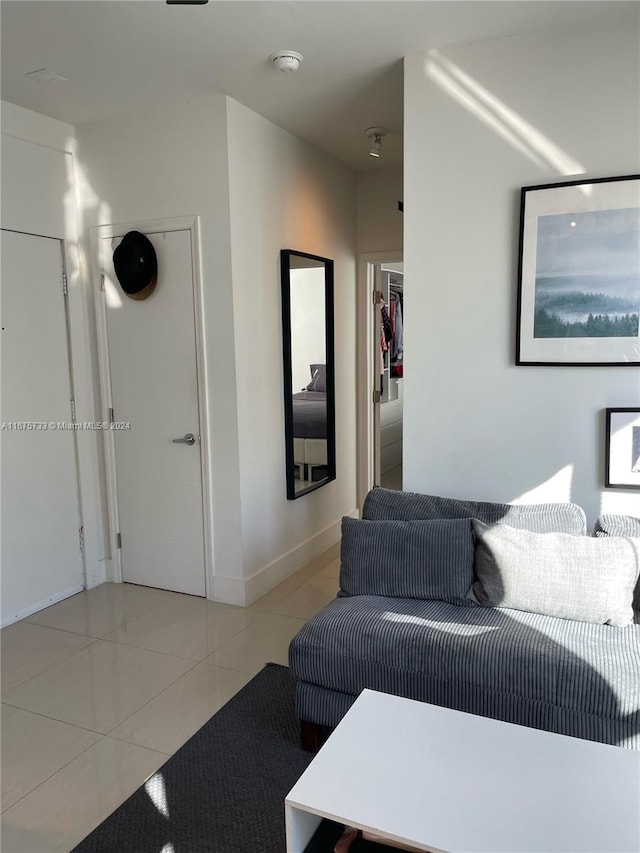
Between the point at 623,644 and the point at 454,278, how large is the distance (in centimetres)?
166

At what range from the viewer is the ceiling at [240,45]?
2422 millimetres

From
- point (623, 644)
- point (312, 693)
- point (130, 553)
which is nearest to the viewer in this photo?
point (623, 644)

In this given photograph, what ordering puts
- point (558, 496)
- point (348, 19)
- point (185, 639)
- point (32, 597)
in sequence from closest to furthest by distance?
point (348, 19) → point (558, 496) → point (185, 639) → point (32, 597)

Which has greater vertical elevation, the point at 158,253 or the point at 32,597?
the point at 158,253

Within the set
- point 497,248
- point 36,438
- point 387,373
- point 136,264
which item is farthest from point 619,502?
point 387,373

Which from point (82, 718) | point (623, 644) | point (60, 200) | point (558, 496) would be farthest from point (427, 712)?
point (60, 200)

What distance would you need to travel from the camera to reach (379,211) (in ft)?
16.1

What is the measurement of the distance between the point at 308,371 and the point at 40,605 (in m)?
2.18

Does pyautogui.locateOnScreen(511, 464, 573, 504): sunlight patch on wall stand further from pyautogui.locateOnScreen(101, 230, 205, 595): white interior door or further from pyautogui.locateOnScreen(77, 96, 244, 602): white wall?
pyautogui.locateOnScreen(101, 230, 205, 595): white interior door

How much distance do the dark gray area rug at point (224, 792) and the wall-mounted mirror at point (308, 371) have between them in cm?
176

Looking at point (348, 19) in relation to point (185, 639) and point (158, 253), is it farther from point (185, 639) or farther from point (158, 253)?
point (185, 639)

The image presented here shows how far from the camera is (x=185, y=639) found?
3.26m

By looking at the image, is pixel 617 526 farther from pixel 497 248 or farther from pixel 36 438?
pixel 36 438

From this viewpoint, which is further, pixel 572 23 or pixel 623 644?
pixel 572 23
